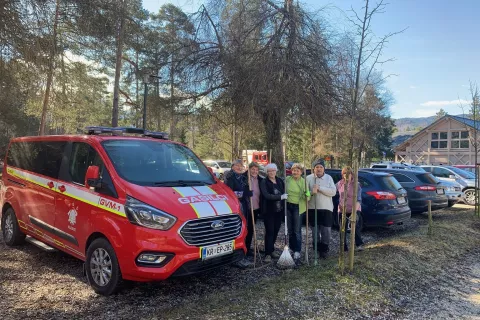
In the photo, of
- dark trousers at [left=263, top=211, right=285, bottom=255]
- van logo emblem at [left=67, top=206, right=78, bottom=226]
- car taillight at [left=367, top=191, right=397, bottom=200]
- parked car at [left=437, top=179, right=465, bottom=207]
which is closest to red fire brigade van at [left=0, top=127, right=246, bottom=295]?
van logo emblem at [left=67, top=206, right=78, bottom=226]

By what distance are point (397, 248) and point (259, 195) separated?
2715 mm

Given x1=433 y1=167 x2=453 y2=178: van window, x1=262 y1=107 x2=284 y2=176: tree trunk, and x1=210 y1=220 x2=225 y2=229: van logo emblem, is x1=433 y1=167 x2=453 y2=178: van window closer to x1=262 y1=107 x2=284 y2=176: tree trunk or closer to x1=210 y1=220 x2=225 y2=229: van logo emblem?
x1=262 y1=107 x2=284 y2=176: tree trunk

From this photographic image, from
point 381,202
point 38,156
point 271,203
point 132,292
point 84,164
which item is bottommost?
point 132,292

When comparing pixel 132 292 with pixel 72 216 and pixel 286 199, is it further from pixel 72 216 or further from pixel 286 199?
pixel 286 199

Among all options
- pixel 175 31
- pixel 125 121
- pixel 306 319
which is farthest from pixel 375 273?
pixel 125 121

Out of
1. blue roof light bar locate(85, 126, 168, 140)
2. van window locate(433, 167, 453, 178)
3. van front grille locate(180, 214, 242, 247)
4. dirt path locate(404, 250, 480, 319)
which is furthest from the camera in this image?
van window locate(433, 167, 453, 178)

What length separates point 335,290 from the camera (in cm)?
432

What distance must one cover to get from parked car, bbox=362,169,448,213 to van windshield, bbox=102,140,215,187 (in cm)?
697

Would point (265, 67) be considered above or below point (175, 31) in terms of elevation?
below

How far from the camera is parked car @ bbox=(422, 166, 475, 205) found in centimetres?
1427

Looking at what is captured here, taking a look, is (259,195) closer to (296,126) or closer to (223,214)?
(223,214)

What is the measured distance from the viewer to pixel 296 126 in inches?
455

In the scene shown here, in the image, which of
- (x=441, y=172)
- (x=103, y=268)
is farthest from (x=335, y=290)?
(x=441, y=172)

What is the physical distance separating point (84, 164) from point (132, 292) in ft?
6.21
